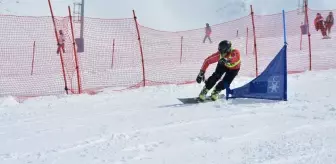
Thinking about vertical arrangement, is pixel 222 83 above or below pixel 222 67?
below

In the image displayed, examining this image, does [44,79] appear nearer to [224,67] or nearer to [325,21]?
[224,67]

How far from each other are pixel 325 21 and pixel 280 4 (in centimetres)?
5060

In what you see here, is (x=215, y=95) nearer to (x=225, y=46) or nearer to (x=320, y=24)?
(x=225, y=46)

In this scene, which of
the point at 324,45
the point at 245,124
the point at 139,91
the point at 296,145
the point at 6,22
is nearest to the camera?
the point at 296,145

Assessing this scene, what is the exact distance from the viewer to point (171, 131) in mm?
6148

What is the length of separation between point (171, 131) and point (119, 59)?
553 inches

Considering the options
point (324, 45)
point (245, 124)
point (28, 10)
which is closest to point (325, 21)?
point (324, 45)

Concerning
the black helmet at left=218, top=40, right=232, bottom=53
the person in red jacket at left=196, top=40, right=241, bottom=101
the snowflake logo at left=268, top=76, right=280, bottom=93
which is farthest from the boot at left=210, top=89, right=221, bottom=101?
the snowflake logo at left=268, top=76, right=280, bottom=93

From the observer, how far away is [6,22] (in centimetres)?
2758

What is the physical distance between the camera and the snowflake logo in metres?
8.15

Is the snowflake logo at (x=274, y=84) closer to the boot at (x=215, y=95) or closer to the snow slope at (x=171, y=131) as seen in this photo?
the snow slope at (x=171, y=131)

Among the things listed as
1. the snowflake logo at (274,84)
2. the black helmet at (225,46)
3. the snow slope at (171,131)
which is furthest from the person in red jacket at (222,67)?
the snowflake logo at (274,84)

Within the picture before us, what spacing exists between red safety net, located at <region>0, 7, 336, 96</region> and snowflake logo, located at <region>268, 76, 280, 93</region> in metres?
3.65

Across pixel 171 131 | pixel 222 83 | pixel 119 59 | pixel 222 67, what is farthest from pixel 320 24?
pixel 171 131
